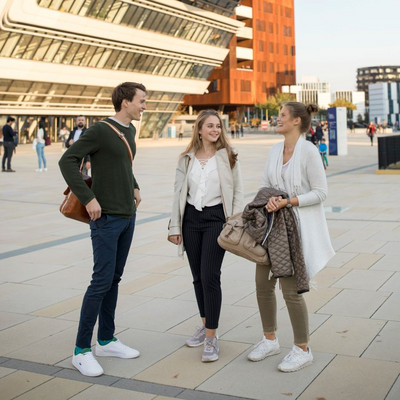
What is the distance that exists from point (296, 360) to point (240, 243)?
86cm

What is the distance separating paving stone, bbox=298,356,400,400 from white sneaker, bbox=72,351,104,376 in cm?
136

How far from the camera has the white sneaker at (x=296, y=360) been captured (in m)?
4.34

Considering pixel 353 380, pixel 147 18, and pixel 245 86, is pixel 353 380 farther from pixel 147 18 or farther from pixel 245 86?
pixel 245 86

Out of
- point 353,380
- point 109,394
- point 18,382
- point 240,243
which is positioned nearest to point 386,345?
point 353,380

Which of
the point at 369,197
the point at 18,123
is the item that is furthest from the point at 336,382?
the point at 18,123

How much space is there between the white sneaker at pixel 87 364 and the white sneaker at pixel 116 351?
0.27 m

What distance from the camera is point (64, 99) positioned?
52156mm

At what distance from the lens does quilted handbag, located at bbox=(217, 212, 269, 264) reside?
4309 mm

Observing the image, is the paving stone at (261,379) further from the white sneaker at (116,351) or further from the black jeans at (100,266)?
the black jeans at (100,266)

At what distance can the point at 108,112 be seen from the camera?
2237 inches

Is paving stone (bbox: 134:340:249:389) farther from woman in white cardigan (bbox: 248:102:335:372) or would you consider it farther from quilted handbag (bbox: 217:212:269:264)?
quilted handbag (bbox: 217:212:269:264)

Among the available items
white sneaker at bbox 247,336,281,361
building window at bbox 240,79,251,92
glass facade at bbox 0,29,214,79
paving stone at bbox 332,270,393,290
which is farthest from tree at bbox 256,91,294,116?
white sneaker at bbox 247,336,281,361

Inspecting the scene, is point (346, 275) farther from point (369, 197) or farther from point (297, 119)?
point (369, 197)

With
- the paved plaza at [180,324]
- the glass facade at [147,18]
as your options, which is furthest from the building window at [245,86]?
the paved plaza at [180,324]
